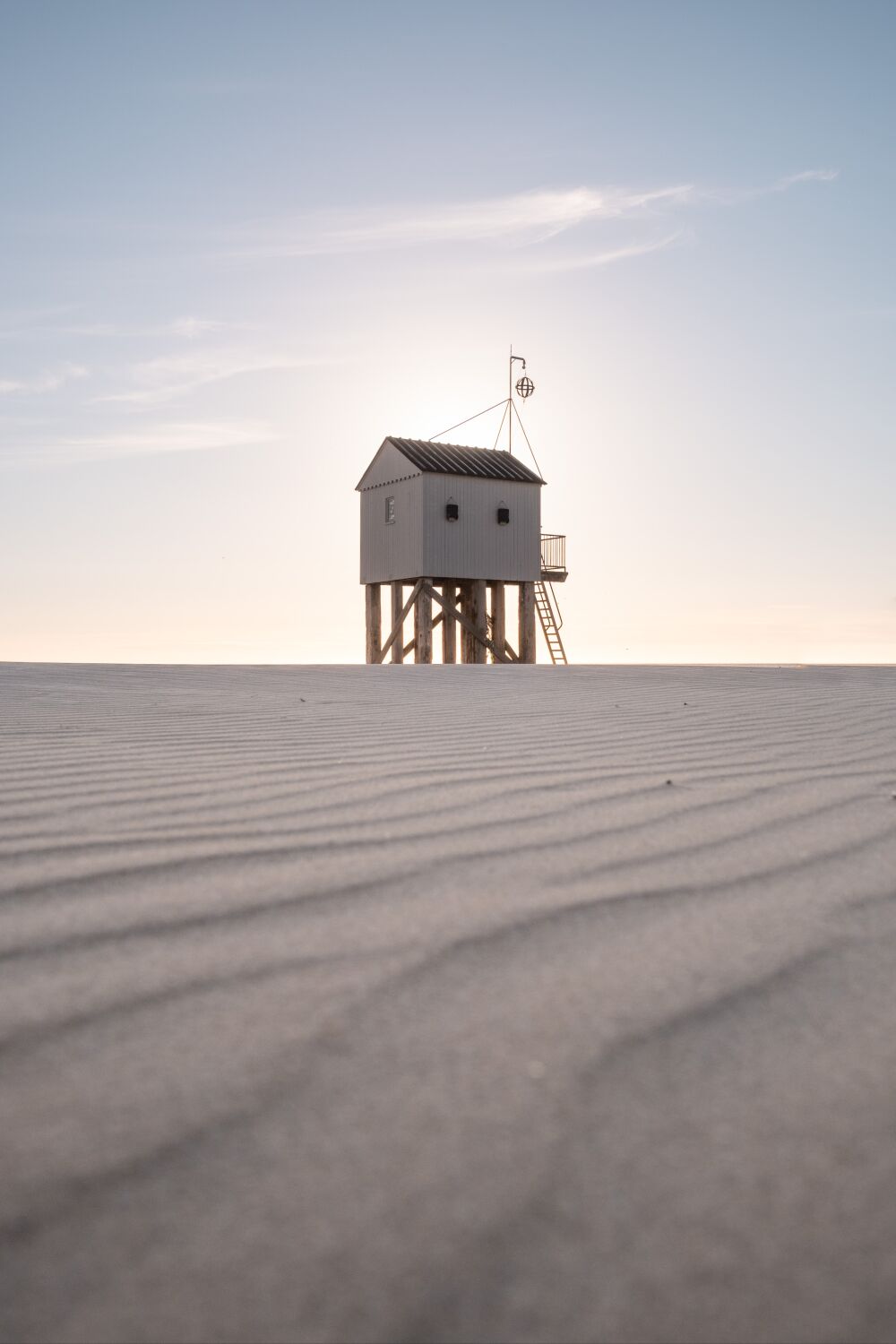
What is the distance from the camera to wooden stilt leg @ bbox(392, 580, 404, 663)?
22.0 meters

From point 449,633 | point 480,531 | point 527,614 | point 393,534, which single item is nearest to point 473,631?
point 449,633

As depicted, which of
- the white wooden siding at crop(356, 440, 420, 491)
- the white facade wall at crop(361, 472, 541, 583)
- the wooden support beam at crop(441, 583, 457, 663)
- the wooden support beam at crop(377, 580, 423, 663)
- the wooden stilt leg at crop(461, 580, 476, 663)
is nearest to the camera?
the white facade wall at crop(361, 472, 541, 583)

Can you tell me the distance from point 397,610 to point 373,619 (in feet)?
3.59

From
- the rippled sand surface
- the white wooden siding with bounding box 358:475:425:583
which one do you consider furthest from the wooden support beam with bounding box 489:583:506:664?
the rippled sand surface

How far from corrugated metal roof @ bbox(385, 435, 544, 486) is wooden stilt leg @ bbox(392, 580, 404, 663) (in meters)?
2.75

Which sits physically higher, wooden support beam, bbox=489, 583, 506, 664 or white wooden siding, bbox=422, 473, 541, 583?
white wooden siding, bbox=422, 473, 541, 583

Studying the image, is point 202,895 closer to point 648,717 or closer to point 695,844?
point 695,844

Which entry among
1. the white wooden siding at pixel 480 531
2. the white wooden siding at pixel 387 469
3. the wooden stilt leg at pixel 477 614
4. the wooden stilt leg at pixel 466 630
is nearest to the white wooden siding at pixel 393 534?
the white wooden siding at pixel 387 469

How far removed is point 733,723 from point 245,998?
135 inches

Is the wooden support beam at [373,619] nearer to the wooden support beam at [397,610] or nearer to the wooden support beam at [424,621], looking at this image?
the wooden support beam at [397,610]

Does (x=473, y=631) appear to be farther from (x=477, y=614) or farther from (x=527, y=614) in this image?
(x=527, y=614)

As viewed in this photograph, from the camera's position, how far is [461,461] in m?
21.0

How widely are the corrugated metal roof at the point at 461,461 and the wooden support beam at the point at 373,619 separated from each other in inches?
127

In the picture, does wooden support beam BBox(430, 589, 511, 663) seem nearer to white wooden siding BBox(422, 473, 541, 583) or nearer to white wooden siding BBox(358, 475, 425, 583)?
white wooden siding BBox(422, 473, 541, 583)
